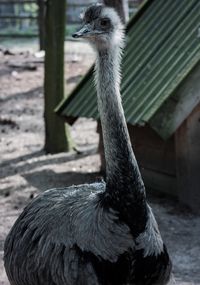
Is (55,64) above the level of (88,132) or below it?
above

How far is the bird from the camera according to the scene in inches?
149

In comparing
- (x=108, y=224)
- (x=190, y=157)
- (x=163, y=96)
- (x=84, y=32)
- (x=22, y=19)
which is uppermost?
(x=84, y=32)

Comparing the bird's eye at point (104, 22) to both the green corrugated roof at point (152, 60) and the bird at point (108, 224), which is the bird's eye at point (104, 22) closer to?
the bird at point (108, 224)

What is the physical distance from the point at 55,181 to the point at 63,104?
85 cm

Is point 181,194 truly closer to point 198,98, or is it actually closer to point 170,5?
point 198,98

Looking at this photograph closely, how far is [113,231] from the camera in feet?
12.5

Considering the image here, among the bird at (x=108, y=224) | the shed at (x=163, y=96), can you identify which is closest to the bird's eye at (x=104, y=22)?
the bird at (x=108, y=224)

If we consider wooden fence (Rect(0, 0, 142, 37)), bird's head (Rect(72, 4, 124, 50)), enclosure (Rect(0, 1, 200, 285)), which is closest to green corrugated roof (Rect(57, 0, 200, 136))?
enclosure (Rect(0, 1, 200, 285))

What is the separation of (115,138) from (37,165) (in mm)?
4889

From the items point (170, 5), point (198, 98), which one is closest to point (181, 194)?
point (198, 98)

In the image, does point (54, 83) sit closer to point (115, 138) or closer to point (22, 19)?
point (115, 138)

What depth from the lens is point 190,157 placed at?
6691 mm

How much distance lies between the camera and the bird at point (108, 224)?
3787 millimetres

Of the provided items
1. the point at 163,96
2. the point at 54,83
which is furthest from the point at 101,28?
the point at 54,83
